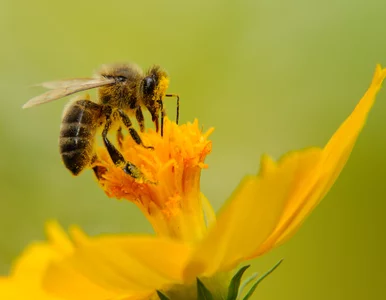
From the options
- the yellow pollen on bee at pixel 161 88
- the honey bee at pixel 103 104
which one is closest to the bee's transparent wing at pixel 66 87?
the honey bee at pixel 103 104

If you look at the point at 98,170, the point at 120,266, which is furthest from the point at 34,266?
the point at 120,266

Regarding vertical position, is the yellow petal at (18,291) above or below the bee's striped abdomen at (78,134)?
below

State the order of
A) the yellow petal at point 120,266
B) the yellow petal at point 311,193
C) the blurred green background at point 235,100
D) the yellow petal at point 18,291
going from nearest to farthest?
the yellow petal at point 120,266 < the yellow petal at point 311,193 < the yellow petal at point 18,291 < the blurred green background at point 235,100

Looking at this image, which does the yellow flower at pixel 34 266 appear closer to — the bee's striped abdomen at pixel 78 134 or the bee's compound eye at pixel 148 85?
the bee's striped abdomen at pixel 78 134

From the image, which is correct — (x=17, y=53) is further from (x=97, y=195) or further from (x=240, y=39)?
(x=240, y=39)

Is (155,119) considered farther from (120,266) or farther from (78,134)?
(120,266)

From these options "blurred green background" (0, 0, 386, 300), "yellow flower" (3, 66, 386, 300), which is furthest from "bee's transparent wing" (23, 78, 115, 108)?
"blurred green background" (0, 0, 386, 300)

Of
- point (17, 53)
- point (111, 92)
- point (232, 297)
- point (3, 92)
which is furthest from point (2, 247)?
point (232, 297)
